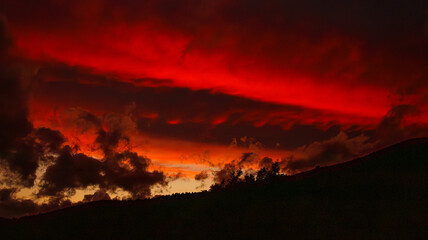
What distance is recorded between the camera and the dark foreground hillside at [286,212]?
4100cm

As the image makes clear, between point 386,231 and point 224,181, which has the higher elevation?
point 224,181

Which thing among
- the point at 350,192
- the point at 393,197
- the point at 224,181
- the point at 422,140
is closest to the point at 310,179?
the point at 350,192

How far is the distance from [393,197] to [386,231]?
7013 millimetres

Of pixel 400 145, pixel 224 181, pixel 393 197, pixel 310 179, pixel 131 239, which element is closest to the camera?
pixel 131 239

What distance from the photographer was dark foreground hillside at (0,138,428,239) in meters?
41.0

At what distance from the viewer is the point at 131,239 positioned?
1671 inches

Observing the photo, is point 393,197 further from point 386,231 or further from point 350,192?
point 386,231

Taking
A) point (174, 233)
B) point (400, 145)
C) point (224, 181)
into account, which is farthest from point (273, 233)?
point (224, 181)

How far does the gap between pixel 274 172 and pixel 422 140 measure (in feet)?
128

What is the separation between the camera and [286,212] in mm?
44375

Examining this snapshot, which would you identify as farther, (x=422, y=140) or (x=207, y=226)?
(x=422, y=140)

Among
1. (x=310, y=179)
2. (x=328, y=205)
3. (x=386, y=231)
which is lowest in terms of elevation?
(x=386, y=231)

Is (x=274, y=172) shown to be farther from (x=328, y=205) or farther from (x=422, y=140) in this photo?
(x=328, y=205)

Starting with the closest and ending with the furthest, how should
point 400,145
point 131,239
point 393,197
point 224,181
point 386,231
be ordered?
point 386,231 < point 131,239 < point 393,197 < point 400,145 < point 224,181
